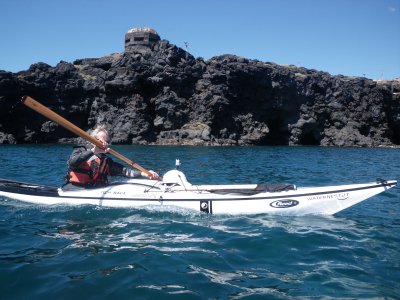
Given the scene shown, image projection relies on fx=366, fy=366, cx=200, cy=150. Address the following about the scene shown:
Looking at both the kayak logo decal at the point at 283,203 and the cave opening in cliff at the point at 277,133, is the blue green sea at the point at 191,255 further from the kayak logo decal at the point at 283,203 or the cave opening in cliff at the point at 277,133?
the cave opening in cliff at the point at 277,133

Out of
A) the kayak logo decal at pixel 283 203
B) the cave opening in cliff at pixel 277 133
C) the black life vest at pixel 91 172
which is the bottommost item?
the kayak logo decal at pixel 283 203

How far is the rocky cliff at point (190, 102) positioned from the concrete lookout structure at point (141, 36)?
1465 centimetres

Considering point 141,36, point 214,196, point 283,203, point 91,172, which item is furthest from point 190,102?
point 283,203

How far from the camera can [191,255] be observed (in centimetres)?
554

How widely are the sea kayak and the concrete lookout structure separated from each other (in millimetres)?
69988

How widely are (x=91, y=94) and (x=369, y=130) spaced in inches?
1879

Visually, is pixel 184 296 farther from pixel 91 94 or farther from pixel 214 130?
pixel 91 94

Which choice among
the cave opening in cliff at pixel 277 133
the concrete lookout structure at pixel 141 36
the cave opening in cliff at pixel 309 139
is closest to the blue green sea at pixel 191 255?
the cave opening in cliff at pixel 277 133

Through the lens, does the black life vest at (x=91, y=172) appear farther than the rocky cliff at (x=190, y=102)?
No

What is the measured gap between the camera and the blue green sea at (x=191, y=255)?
4.38 meters

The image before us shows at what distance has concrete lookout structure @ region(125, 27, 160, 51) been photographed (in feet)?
248

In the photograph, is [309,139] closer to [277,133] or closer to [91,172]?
[277,133]

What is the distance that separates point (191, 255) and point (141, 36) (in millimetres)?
75779

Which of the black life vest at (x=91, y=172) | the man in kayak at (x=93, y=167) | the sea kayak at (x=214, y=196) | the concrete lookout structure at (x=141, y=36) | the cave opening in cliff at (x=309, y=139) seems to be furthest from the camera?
the concrete lookout structure at (x=141, y=36)
